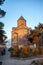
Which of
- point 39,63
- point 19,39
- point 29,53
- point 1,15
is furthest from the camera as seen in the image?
point 19,39

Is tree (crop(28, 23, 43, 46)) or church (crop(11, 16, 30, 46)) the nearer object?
tree (crop(28, 23, 43, 46))

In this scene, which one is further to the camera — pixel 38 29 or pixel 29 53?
pixel 38 29

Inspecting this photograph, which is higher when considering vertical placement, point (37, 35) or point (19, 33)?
point (19, 33)

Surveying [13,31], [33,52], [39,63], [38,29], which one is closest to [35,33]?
[38,29]

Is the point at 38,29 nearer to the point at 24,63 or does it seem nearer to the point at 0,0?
the point at 24,63

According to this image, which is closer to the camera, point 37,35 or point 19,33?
point 37,35

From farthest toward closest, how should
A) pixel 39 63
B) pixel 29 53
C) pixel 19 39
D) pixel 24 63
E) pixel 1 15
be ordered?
pixel 19 39 < pixel 29 53 < pixel 24 63 < pixel 39 63 < pixel 1 15

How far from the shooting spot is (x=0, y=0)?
1889cm

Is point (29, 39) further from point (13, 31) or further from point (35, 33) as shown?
point (13, 31)

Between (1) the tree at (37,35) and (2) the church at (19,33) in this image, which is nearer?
(1) the tree at (37,35)

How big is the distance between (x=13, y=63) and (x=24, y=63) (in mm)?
1482

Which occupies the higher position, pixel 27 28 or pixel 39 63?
pixel 27 28

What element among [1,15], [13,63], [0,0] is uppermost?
[0,0]

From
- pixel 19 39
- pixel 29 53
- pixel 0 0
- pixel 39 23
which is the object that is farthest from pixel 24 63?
pixel 19 39
